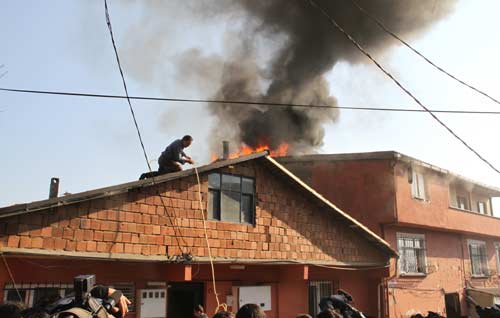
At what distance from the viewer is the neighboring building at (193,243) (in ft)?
27.4

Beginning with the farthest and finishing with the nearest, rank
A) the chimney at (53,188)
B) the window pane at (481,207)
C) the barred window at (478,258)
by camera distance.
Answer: the window pane at (481,207) → the barred window at (478,258) → the chimney at (53,188)

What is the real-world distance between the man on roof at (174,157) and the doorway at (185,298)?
2.96 m

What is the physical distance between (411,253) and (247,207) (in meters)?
9.85

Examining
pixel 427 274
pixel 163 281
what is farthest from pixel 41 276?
pixel 427 274

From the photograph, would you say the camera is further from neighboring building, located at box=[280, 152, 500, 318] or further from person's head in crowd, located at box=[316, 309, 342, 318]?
neighboring building, located at box=[280, 152, 500, 318]

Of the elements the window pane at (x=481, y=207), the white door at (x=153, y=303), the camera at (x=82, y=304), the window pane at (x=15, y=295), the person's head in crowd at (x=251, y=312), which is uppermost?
the window pane at (x=481, y=207)

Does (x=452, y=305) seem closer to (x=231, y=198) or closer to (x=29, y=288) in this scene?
(x=231, y=198)

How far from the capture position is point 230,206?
1148cm

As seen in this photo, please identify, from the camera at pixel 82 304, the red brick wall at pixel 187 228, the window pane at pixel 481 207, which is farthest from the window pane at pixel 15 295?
the window pane at pixel 481 207

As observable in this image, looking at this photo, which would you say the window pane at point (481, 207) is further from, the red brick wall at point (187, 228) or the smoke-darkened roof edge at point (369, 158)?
the red brick wall at point (187, 228)

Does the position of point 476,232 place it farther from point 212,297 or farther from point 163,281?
point 163,281

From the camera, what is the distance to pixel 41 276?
8703 millimetres

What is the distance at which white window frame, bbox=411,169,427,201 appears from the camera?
18797 millimetres

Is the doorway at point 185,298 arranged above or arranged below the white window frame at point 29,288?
below
